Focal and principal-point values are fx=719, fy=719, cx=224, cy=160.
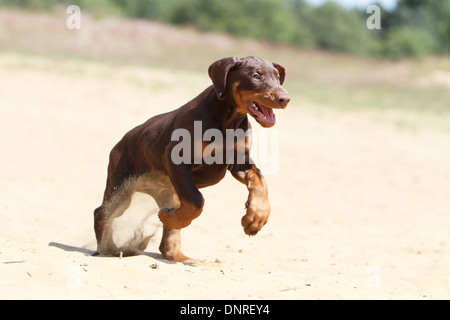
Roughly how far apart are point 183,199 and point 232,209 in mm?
4760

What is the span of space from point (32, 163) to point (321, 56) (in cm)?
2743

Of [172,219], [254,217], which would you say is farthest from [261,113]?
[172,219]

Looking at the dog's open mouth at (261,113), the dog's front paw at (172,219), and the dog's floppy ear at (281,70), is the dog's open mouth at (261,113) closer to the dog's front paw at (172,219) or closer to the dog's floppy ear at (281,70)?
the dog's floppy ear at (281,70)

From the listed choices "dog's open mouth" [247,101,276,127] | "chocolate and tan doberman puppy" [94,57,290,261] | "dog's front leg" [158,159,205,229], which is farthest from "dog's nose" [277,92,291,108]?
"dog's front leg" [158,159,205,229]

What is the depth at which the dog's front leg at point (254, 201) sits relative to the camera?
5145mm

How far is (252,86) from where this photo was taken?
17.1 ft

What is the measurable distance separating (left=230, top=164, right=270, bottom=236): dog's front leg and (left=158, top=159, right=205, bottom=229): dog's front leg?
1.15 ft

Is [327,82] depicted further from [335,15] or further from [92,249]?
[335,15]

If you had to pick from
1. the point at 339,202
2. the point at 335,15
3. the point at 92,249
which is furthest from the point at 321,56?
the point at 335,15

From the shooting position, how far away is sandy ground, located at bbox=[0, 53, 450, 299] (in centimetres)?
489

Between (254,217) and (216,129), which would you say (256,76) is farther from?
(254,217)

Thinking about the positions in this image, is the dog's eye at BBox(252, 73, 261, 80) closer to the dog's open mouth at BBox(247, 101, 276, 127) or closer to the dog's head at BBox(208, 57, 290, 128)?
the dog's head at BBox(208, 57, 290, 128)
